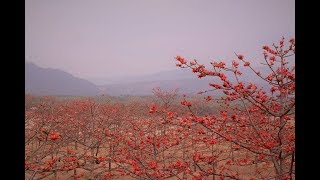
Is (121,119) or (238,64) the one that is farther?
(121,119)
